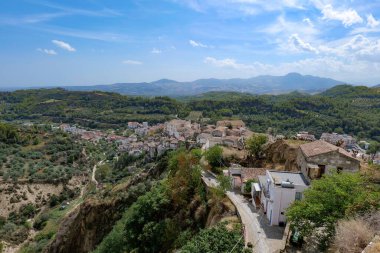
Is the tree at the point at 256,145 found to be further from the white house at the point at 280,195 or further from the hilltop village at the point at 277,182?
the white house at the point at 280,195

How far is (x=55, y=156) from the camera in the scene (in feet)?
280

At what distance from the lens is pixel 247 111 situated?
15675 cm

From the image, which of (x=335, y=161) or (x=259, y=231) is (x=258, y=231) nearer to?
(x=259, y=231)

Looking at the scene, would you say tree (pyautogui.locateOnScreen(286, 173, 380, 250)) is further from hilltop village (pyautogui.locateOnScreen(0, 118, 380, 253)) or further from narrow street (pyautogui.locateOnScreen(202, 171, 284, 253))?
narrow street (pyautogui.locateOnScreen(202, 171, 284, 253))

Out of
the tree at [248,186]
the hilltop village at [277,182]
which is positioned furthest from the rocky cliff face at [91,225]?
the tree at [248,186]

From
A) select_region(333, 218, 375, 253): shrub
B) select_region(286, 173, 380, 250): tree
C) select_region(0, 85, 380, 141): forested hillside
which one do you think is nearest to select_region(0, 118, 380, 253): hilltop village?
select_region(286, 173, 380, 250): tree

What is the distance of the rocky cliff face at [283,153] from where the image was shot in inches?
1277

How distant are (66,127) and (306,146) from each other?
125238 millimetres

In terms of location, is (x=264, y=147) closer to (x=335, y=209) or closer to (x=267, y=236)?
(x=267, y=236)

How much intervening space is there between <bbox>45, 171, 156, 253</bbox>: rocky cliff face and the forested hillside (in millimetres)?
84891

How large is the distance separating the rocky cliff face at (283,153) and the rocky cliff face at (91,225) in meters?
17.0

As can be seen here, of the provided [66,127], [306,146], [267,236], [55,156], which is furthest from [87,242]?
[66,127]

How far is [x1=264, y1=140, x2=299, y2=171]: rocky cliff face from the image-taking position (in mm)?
32438

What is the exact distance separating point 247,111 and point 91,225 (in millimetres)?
127746
